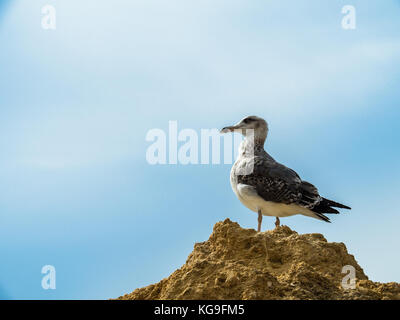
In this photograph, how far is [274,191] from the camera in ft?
38.7

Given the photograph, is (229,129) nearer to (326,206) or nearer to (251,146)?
(251,146)

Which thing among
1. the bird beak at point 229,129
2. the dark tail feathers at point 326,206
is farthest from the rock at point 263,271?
the bird beak at point 229,129

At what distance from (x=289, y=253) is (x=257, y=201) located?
8.93 feet

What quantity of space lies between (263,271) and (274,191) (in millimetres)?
3906

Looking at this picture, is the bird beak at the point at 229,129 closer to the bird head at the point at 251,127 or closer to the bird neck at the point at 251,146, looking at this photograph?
the bird head at the point at 251,127

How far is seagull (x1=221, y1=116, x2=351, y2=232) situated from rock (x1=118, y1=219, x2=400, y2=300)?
1.84m

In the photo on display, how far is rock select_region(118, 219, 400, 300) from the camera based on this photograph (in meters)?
7.77

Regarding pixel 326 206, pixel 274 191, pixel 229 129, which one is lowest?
pixel 326 206

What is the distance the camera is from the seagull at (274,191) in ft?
38.7

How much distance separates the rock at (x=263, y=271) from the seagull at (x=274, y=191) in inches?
72.4

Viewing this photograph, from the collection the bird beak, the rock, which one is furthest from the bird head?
the rock

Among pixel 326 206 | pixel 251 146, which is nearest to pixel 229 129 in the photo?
pixel 251 146
